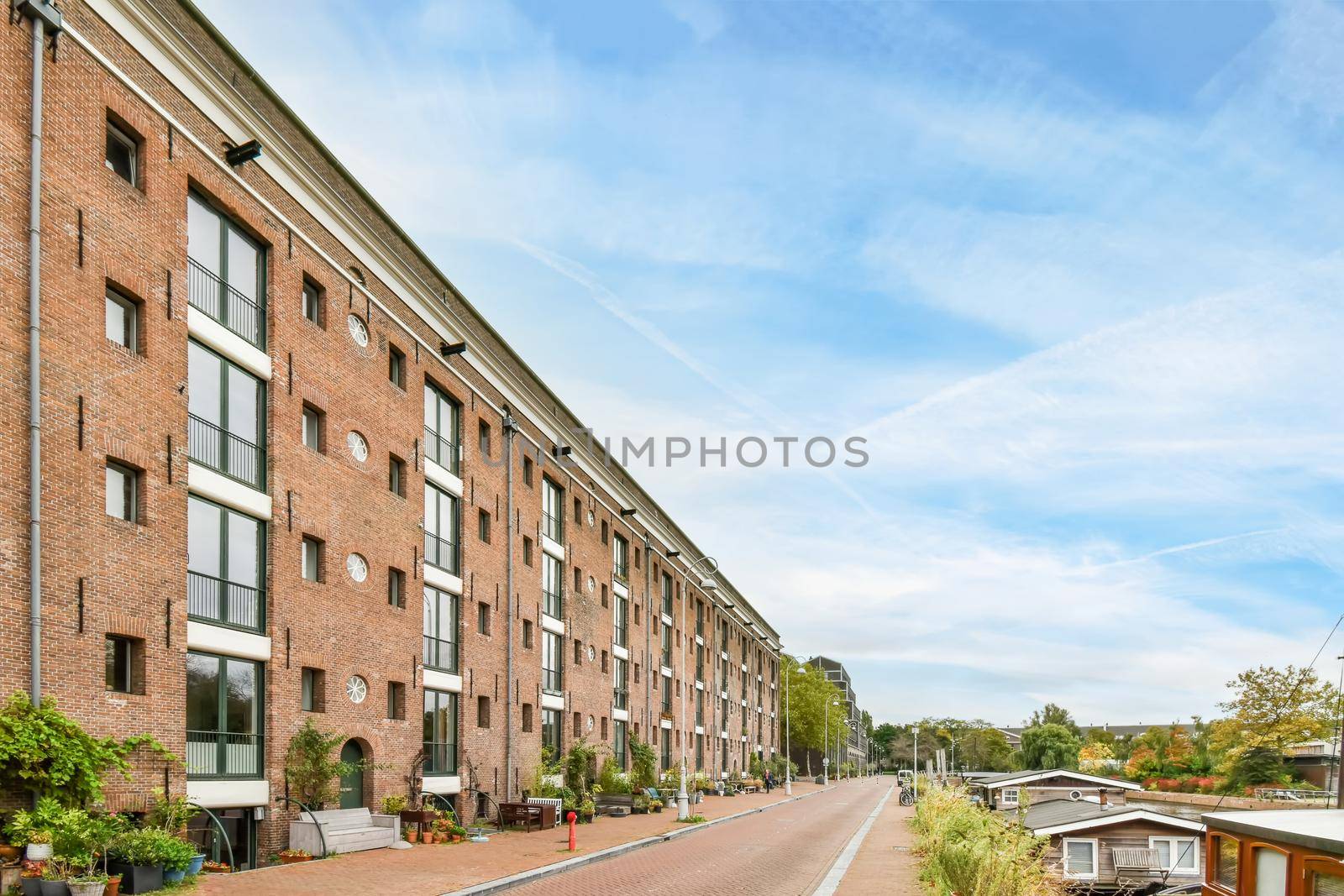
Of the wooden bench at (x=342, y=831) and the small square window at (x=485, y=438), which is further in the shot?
the small square window at (x=485, y=438)

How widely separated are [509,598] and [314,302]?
13.5 m

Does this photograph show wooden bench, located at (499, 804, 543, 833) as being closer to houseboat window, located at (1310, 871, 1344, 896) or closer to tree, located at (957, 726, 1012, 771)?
houseboat window, located at (1310, 871, 1344, 896)

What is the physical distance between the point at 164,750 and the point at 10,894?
4210 millimetres

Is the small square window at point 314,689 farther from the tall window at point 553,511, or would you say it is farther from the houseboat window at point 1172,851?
the houseboat window at point 1172,851

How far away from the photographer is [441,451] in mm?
31281

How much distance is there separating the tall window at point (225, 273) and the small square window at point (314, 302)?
2030 millimetres

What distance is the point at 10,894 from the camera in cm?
1348

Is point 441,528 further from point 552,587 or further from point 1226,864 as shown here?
point 1226,864

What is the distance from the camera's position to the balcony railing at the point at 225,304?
20.3 metres

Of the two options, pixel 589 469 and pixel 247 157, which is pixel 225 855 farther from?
pixel 589 469

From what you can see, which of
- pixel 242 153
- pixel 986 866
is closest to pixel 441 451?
pixel 242 153

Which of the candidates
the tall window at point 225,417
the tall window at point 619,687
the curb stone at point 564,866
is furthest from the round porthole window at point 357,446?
the tall window at point 619,687

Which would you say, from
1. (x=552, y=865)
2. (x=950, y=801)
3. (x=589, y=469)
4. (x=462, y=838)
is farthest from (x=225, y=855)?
(x=589, y=469)

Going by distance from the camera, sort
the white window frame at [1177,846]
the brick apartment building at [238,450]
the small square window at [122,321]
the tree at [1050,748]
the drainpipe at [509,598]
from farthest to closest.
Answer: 1. the tree at [1050,748]
2. the drainpipe at [509,598]
3. the white window frame at [1177,846]
4. the small square window at [122,321]
5. the brick apartment building at [238,450]
